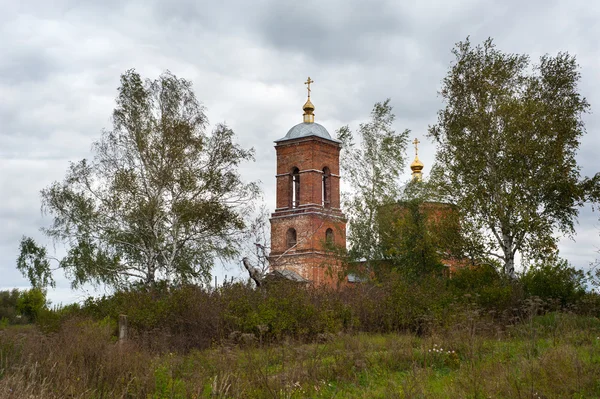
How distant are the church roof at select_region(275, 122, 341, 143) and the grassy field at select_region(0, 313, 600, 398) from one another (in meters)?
29.2

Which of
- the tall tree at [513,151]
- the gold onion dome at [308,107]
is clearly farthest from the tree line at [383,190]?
the gold onion dome at [308,107]

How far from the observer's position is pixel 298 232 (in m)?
39.2

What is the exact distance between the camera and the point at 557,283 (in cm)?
2008

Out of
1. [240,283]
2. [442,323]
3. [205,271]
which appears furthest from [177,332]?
[205,271]

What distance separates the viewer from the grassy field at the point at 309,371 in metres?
8.47

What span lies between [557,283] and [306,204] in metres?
20.6

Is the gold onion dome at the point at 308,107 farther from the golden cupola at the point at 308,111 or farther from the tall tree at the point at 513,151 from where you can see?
the tall tree at the point at 513,151

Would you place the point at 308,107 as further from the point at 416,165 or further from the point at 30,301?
the point at 30,301

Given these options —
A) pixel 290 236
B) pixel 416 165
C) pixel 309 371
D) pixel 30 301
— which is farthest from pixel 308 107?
pixel 309 371

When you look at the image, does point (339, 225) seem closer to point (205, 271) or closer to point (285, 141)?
point (285, 141)

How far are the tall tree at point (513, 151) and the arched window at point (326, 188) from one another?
659 inches

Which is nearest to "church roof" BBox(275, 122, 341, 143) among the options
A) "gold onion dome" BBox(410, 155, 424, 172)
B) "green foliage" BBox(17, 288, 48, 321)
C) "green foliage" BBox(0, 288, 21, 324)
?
"gold onion dome" BBox(410, 155, 424, 172)

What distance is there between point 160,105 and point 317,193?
13858 millimetres

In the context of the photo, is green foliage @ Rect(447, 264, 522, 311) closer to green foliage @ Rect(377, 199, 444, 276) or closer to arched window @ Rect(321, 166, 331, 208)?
green foliage @ Rect(377, 199, 444, 276)
